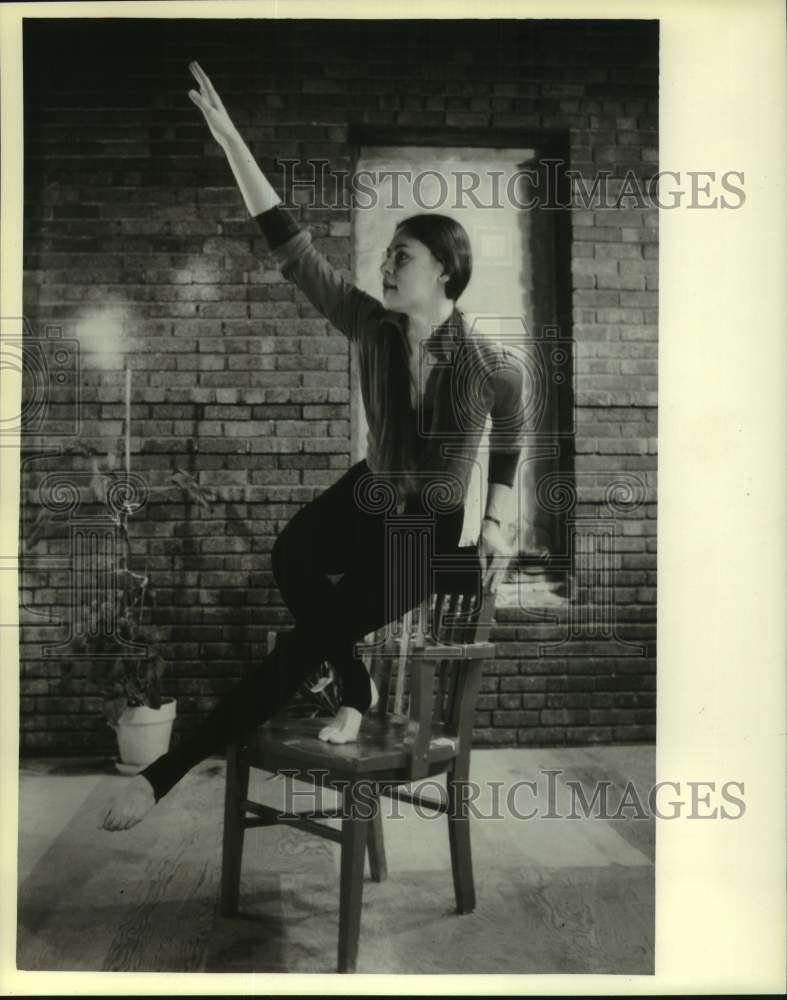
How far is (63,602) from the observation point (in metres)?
2.33

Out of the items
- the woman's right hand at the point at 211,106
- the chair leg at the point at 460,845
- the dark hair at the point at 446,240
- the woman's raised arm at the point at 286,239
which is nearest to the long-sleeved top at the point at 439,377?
the woman's raised arm at the point at 286,239

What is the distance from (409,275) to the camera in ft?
7.59

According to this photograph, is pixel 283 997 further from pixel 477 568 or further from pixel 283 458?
pixel 283 458

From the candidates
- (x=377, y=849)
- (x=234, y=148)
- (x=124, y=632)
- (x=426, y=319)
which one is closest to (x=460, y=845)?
(x=377, y=849)

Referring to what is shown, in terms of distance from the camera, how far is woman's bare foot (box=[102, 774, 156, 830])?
7.47ft

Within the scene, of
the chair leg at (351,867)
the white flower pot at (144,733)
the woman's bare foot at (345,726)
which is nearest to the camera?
the chair leg at (351,867)

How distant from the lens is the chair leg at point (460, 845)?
2258mm

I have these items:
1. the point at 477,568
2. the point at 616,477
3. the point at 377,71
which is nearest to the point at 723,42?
the point at 377,71

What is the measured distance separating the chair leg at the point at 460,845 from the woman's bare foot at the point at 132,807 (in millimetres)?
792

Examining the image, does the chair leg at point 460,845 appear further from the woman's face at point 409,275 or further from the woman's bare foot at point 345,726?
the woman's face at point 409,275

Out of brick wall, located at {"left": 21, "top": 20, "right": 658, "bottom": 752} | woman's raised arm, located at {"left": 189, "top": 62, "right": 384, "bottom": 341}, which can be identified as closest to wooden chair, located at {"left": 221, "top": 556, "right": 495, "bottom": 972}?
brick wall, located at {"left": 21, "top": 20, "right": 658, "bottom": 752}

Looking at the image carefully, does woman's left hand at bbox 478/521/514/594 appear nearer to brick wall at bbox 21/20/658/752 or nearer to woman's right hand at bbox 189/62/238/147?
brick wall at bbox 21/20/658/752

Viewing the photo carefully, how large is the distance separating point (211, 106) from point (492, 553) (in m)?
1.41

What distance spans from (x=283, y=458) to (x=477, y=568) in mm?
606
